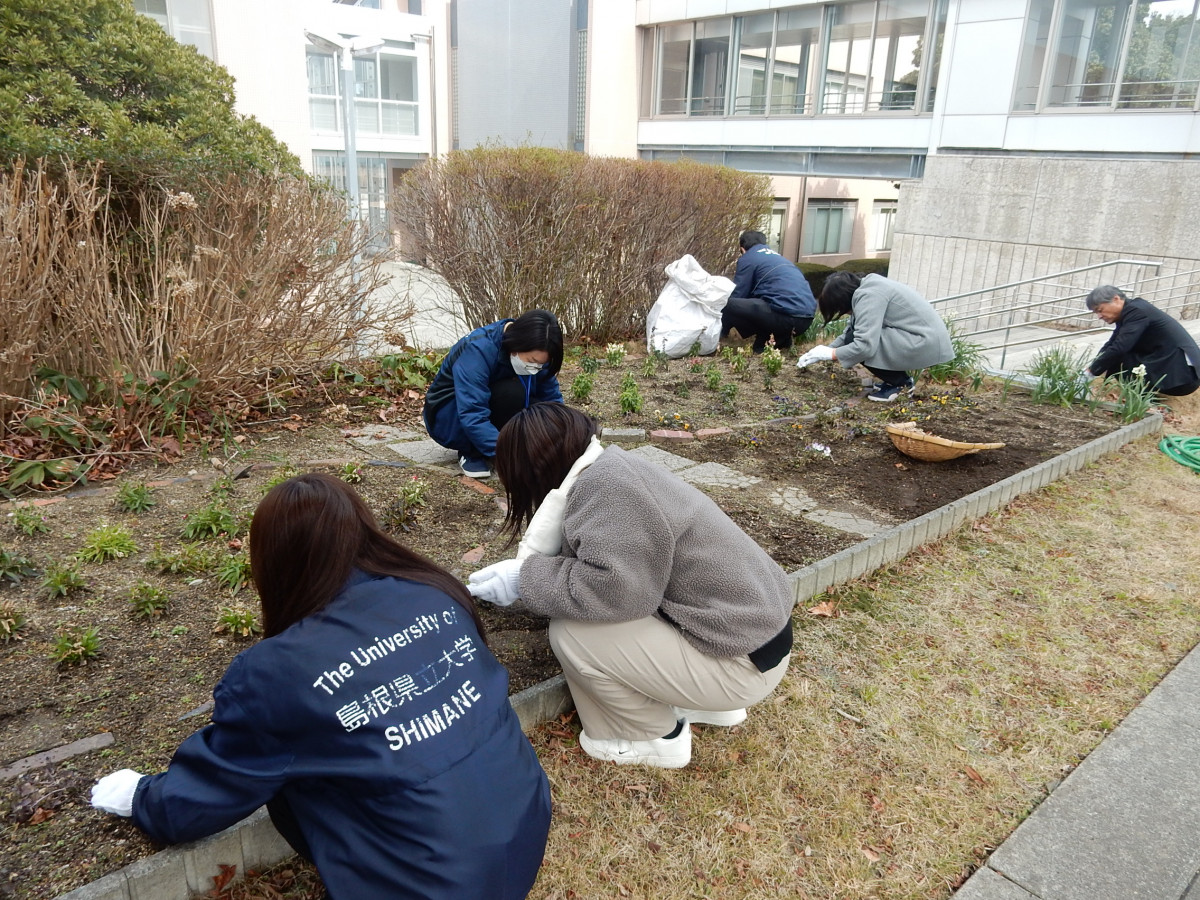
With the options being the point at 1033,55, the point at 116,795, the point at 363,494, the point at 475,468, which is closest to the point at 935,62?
the point at 1033,55

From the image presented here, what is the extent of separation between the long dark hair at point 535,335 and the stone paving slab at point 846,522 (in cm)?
164

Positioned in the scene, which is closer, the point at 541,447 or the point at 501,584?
the point at 541,447

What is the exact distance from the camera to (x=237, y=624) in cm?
308

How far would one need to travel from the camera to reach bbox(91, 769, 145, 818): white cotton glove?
7.03ft

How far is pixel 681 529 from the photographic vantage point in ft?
8.13

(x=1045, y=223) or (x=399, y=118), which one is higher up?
(x=399, y=118)

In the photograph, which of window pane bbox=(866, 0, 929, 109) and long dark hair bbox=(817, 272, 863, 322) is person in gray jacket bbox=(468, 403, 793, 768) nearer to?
long dark hair bbox=(817, 272, 863, 322)

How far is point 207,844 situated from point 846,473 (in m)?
4.19

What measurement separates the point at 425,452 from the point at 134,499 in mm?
1650

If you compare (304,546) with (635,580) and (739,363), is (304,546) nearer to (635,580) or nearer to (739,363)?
(635,580)

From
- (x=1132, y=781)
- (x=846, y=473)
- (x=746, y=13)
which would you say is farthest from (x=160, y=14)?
(x=1132, y=781)

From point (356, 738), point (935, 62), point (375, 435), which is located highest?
point (935, 62)

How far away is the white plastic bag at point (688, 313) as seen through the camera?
8586 millimetres

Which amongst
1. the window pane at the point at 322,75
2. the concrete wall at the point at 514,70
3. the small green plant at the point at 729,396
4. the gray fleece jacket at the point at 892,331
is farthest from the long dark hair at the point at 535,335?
the window pane at the point at 322,75
